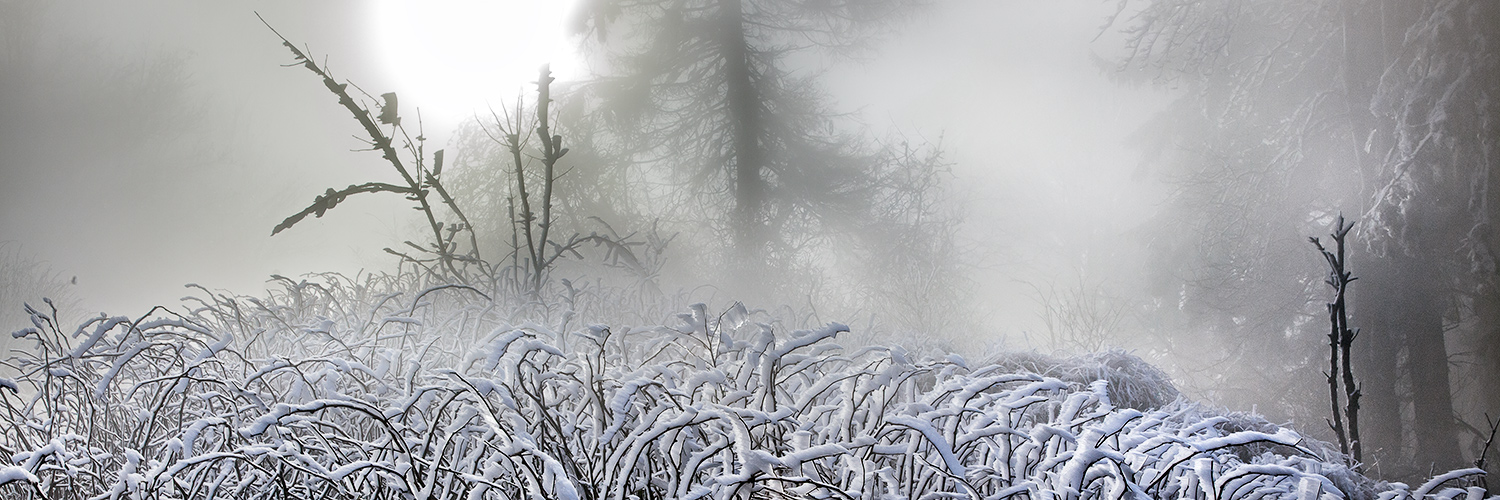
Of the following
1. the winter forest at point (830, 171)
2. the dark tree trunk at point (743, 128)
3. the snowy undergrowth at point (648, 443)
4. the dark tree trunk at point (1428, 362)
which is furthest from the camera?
the dark tree trunk at point (743, 128)

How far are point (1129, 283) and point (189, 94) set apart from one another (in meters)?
4.79

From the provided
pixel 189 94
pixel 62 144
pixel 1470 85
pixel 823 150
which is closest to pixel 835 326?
pixel 1470 85

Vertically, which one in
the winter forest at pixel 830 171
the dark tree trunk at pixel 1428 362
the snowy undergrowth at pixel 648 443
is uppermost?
the winter forest at pixel 830 171

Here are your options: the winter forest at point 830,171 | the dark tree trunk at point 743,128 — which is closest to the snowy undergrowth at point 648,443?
the winter forest at point 830,171

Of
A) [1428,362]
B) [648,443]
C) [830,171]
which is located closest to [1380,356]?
[1428,362]

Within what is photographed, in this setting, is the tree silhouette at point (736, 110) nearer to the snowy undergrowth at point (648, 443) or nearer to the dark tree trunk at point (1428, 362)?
the dark tree trunk at point (1428, 362)

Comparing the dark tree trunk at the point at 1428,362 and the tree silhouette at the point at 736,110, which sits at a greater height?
the tree silhouette at the point at 736,110

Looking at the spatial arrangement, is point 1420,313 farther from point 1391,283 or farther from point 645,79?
point 645,79

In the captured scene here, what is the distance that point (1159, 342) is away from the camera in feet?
14.5

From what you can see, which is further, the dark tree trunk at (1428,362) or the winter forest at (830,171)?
the dark tree trunk at (1428,362)

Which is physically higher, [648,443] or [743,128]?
[743,128]

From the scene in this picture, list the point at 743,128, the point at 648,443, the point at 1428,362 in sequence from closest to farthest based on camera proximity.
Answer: the point at 648,443
the point at 1428,362
the point at 743,128

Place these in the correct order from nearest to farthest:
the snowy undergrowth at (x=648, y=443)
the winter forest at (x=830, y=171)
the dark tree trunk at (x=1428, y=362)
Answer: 1. the snowy undergrowth at (x=648, y=443)
2. the winter forest at (x=830, y=171)
3. the dark tree trunk at (x=1428, y=362)

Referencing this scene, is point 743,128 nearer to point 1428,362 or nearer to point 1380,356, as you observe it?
point 1380,356
